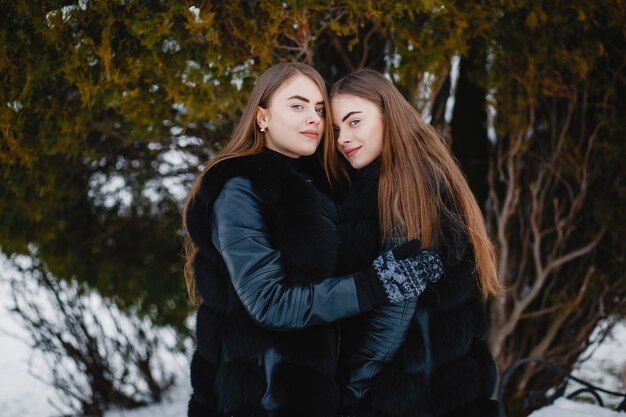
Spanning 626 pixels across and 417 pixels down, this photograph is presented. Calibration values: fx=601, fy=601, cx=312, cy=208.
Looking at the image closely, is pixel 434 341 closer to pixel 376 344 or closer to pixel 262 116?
pixel 376 344

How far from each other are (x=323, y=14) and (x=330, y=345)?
2.43m

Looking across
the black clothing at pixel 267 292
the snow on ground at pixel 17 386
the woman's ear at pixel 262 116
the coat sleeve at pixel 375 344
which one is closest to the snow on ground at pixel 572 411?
the coat sleeve at pixel 375 344

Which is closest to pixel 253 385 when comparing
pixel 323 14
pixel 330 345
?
pixel 330 345

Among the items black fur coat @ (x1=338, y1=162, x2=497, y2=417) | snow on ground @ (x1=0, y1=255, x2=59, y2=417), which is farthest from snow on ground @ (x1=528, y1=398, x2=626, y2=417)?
snow on ground @ (x1=0, y1=255, x2=59, y2=417)

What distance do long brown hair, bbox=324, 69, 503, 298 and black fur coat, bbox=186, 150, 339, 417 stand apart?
28cm

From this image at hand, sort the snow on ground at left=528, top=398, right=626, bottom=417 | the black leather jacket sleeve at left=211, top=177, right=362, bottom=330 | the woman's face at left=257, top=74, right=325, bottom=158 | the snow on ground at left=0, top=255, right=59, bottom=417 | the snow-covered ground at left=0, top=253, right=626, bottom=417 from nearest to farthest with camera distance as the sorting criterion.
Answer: the black leather jacket sleeve at left=211, top=177, right=362, bottom=330, the woman's face at left=257, top=74, right=325, bottom=158, the snow on ground at left=528, top=398, right=626, bottom=417, the snow-covered ground at left=0, top=253, right=626, bottom=417, the snow on ground at left=0, top=255, right=59, bottom=417

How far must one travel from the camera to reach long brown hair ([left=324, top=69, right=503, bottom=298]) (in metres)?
2.24

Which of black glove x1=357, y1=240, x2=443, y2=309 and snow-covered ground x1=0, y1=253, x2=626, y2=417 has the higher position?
black glove x1=357, y1=240, x2=443, y2=309

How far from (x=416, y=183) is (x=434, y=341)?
60cm

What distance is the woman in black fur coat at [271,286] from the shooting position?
2.01 meters

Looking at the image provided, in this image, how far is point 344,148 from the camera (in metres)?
2.51

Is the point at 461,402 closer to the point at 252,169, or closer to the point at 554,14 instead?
the point at 252,169

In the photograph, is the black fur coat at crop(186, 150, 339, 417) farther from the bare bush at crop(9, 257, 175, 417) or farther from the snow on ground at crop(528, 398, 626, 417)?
the bare bush at crop(9, 257, 175, 417)

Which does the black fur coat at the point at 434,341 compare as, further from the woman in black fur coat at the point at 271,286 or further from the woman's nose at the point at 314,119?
the woman's nose at the point at 314,119
